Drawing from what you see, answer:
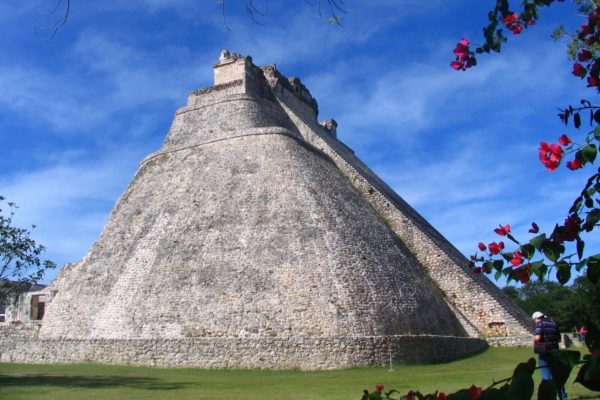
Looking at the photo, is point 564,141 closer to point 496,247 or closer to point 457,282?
point 496,247

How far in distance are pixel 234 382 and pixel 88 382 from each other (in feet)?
11.5

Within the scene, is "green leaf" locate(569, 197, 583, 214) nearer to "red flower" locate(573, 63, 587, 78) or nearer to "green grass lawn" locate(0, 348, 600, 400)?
"red flower" locate(573, 63, 587, 78)

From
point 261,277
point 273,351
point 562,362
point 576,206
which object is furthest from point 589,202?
point 261,277

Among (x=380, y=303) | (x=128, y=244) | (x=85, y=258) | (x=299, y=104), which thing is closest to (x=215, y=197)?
(x=128, y=244)

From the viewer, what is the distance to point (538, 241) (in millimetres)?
2498

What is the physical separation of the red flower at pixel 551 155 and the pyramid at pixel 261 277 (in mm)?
15429

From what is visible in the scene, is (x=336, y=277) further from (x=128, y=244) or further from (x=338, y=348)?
(x=128, y=244)

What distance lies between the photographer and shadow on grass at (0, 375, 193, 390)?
13.2m

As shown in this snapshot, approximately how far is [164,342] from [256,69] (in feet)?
63.7

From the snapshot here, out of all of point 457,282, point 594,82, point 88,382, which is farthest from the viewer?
point 457,282

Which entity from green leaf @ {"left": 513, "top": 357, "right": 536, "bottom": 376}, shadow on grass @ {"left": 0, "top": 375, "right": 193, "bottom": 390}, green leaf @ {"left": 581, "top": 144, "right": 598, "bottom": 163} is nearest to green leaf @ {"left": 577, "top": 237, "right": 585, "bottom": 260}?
green leaf @ {"left": 581, "top": 144, "right": 598, "bottom": 163}

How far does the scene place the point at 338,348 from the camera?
17375mm

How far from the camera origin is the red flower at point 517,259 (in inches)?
101

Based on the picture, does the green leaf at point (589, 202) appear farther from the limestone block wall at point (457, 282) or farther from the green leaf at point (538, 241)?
the limestone block wall at point (457, 282)
